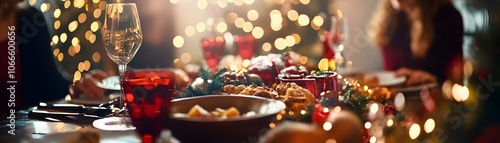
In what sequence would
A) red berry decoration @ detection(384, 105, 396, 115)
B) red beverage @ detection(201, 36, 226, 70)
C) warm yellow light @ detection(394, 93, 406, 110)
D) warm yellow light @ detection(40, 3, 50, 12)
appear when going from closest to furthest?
1. red berry decoration @ detection(384, 105, 396, 115)
2. warm yellow light @ detection(394, 93, 406, 110)
3. red beverage @ detection(201, 36, 226, 70)
4. warm yellow light @ detection(40, 3, 50, 12)

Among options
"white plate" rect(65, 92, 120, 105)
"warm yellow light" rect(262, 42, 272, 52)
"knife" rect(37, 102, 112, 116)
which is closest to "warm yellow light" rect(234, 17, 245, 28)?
"warm yellow light" rect(262, 42, 272, 52)

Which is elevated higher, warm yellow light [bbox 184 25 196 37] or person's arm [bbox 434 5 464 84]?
warm yellow light [bbox 184 25 196 37]

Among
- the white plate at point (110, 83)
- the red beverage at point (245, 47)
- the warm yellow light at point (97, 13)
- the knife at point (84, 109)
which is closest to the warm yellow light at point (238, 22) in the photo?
the warm yellow light at point (97, 13)

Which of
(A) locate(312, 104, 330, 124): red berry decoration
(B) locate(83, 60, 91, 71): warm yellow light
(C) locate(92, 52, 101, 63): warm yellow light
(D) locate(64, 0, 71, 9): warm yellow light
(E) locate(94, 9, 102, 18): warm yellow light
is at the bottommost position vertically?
(A) locate(312, 104, 330, 124): red berry decoration

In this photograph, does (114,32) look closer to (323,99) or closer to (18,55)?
(323,99)

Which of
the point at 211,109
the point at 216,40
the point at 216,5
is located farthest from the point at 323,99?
the point at 216,5

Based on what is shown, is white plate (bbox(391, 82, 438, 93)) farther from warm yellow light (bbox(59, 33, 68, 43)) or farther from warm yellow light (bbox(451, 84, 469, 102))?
warm yellow light (bbox(59, 33, 68, 43))

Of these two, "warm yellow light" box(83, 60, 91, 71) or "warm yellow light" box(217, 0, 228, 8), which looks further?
"warm yellow light" box(217, 0, 228, 8)
